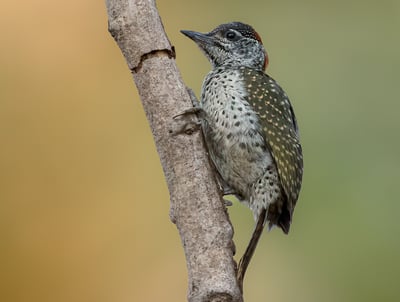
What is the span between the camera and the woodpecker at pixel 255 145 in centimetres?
343

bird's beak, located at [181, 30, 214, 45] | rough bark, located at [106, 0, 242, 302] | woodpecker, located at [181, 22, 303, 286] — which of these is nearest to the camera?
rough bark, located at [106, 0, 242, 302]

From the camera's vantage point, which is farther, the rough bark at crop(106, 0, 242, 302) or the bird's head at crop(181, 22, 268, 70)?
the bird's head at crop(181, 22, 268, 70)

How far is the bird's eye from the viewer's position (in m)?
3.93

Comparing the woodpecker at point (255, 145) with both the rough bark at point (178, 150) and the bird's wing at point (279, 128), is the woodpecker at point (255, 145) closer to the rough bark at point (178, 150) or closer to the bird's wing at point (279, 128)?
the bird's wing at point (279, 128)

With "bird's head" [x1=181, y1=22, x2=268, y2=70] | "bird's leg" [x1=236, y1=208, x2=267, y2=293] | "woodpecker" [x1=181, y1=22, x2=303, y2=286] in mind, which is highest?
"bird's head" [x1=181, y1=22, x2=268, y2=70]

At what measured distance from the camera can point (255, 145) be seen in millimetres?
3455

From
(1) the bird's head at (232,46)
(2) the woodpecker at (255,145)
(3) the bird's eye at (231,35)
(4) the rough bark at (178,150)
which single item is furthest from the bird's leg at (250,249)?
(3) the bird's eye at (231,35)

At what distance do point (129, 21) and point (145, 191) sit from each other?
213 cm

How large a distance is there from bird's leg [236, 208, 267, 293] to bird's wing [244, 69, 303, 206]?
0.15 m

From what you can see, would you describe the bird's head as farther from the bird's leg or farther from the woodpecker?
the bird's leg

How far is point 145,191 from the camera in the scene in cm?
479

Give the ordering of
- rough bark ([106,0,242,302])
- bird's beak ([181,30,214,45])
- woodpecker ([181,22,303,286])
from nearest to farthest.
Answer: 1. rough bark ([106,0,242,302])
2. woodpecker ([181,22,303,286])
3. bird's beak ([181,30,214,45])

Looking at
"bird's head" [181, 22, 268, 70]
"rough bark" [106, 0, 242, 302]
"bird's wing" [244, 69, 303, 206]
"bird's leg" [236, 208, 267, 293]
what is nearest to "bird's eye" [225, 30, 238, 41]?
"bird's head" [181, 22, 268, 70]

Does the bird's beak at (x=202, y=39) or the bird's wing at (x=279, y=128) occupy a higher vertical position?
the bird's beak at (x=202, y=39)
